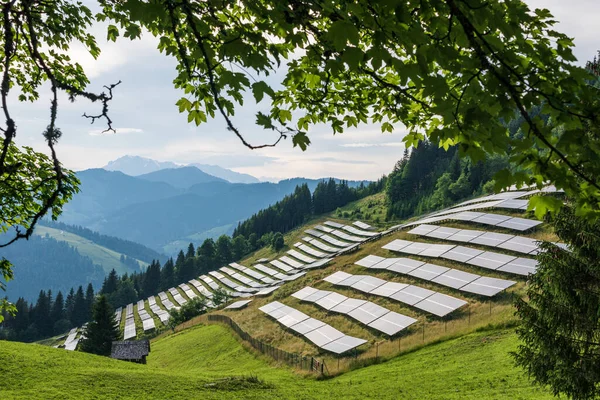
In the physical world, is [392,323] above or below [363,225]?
below

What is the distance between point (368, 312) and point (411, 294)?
4650 millimetres

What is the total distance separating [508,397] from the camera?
18.1 metres

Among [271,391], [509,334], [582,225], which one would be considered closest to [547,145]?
[582,225]

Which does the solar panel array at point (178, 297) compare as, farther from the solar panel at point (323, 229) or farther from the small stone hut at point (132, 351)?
the small stone hut at point (132, 351)

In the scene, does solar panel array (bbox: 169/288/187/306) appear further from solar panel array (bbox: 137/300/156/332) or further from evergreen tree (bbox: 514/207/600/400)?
evergreen tree (bbox: 514/207/600/400)

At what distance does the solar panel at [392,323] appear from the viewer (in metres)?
33.7

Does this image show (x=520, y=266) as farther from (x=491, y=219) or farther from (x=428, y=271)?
(x=491, y=219)

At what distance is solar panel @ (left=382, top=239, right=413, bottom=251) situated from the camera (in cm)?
5509

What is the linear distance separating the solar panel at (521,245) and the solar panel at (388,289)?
11805mm

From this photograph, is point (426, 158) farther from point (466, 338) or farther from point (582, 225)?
point (582, 225)

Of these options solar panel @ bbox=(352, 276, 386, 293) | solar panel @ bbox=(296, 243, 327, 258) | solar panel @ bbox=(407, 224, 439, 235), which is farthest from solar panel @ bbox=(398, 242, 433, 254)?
solar panel @ bbox=(296, 243, 327, 258)

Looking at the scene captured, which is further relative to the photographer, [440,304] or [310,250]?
[310,250]

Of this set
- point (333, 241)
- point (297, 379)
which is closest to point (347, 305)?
point (297, 379)

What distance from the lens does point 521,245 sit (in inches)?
1665
